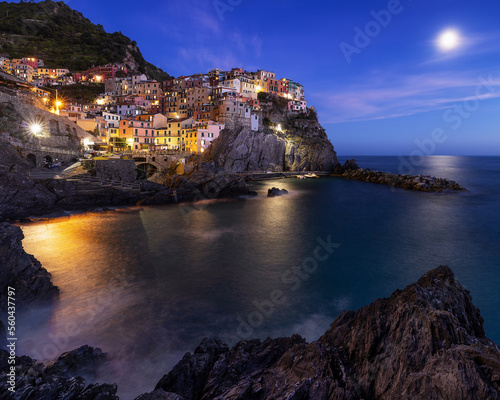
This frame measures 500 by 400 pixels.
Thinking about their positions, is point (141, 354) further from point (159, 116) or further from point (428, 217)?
point (159, 116)

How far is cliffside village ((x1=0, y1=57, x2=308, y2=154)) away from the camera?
186 feet

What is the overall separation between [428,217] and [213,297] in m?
30.9

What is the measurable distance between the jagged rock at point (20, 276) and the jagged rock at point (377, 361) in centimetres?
896

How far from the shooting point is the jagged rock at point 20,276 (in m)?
12.0

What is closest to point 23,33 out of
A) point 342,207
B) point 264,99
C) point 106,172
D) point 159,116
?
point 159,116

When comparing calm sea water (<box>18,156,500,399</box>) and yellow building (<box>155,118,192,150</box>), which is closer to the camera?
calm sea water (<box>18,156,500,399</box>)

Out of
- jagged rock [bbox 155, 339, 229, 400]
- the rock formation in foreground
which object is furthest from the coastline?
jagged rock [bbox 155, 339, 229, 400]

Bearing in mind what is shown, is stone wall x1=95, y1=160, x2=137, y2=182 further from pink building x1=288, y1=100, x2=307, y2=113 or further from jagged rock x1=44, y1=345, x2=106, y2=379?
pink building x1=288, y1=100, x2=307, y2=113

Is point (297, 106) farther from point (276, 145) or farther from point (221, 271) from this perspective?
point (221, 271)

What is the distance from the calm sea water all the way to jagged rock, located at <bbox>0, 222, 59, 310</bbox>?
2.83 feet

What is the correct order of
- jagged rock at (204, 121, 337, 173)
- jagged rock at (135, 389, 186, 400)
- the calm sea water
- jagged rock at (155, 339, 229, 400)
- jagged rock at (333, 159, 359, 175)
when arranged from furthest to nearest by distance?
jagged rock at (333, 159, 359, 175), jagged rock at (204, 121, 337, 173), the calm sea water, jagged rock at (155, 339, 229, 400), jagged rock at (135, 389, 186, 400)

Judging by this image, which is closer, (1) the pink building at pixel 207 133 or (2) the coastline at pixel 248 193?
(2) the coastline at pixel 248 193

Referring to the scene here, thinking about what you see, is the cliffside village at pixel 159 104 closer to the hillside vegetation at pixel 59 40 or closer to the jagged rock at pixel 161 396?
the hillside vegetation at pixel 59 40

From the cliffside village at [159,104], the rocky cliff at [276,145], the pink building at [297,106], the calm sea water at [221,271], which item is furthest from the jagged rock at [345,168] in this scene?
the calm sea water at [221,271]
